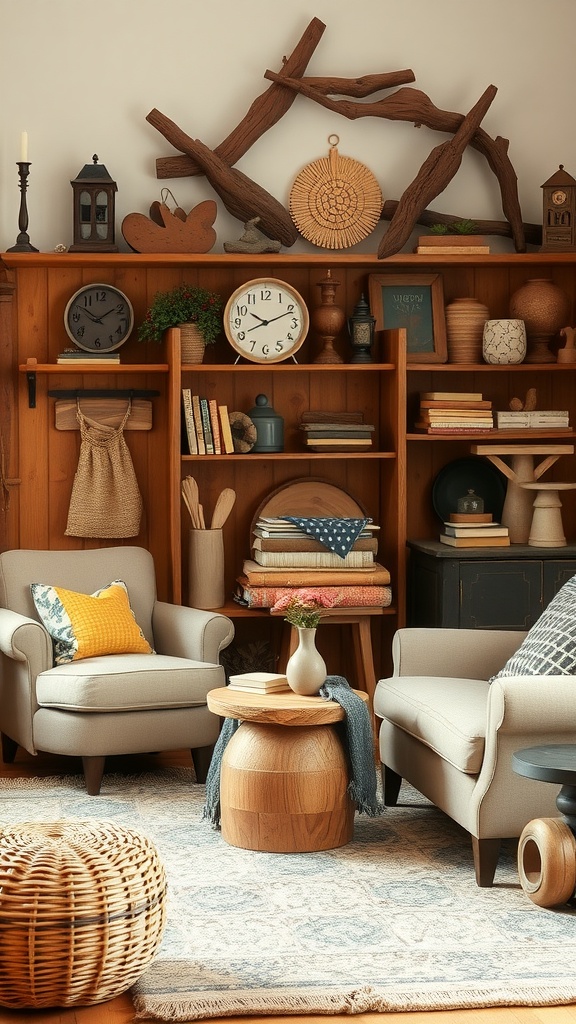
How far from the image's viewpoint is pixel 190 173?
202 inches

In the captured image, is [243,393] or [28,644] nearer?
[28,644]

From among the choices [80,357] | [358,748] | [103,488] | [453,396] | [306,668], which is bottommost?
[358,748]

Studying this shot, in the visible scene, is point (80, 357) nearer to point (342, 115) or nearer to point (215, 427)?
point (215, 427)

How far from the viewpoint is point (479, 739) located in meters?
3.32

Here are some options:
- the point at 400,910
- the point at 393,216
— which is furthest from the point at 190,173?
the point at 400,910

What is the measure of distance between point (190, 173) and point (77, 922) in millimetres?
3443

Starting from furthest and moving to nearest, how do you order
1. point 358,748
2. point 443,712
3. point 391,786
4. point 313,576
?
point 313,576, point 391,786, point 358,748, point 443,712

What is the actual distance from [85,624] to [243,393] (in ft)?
4.28

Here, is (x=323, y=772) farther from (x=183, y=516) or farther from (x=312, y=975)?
(x=183, y=516)

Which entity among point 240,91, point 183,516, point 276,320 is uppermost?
point 240,91

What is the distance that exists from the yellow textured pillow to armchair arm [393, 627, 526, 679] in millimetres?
1077

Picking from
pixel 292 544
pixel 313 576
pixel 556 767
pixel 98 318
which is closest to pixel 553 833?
pixel 556 767

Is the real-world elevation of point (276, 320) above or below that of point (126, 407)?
above

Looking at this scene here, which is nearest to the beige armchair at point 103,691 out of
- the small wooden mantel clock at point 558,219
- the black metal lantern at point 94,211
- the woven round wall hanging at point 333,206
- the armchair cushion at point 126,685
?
the armchair cushion at point 126,685
